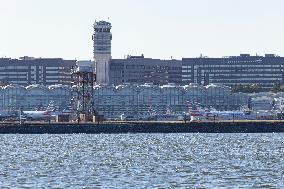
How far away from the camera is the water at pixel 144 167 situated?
68.3 metres

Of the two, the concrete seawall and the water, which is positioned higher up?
the concrete seawall

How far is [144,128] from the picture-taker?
604 ft

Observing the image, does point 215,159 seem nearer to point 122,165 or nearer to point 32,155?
point 122,165

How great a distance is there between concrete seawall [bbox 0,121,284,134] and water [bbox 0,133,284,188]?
66.1 meters

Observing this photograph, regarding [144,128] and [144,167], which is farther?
[144,128]

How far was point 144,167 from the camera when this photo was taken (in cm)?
8181

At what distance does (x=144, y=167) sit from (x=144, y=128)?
10231 cm

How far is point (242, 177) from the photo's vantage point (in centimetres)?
7169

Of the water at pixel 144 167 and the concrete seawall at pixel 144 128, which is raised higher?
the concrete seawall at pixel 144 128

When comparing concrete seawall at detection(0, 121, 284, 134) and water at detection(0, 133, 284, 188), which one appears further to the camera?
concrete seawall at detection(0, 121, 284, 134)

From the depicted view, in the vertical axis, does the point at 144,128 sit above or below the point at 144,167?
above

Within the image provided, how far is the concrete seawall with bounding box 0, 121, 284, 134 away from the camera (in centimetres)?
18162

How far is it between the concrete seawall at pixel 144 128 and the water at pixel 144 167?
66095 mm

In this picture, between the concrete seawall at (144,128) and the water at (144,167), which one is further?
the concrete seawall at (144,128)
